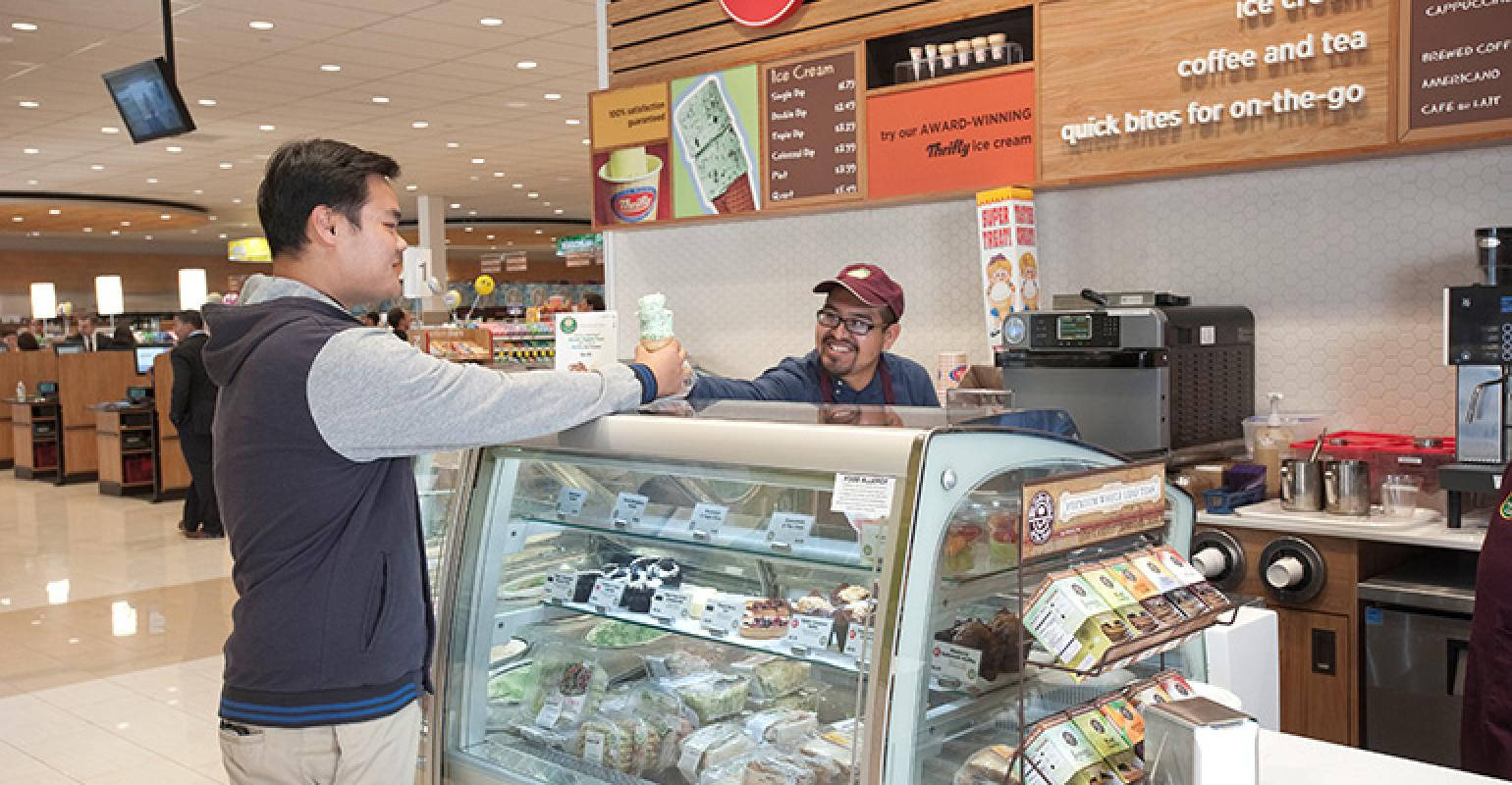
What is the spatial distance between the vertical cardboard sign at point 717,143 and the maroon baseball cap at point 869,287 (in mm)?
2124

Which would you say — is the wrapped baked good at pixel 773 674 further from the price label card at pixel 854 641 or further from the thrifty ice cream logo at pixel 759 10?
the thrifty ice cream logo at pixel 759 10

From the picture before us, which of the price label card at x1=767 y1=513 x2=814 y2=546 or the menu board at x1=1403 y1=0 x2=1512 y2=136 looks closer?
the price label card at x1=767 y1=513 x2=814 y2=546

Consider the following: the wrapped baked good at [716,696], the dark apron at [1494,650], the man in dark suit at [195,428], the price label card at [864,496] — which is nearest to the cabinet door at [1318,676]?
the dark apron at [1494,650]

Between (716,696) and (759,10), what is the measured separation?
3.69 metres

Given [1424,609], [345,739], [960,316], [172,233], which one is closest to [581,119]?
[960,316]

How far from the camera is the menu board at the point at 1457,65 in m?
3.46

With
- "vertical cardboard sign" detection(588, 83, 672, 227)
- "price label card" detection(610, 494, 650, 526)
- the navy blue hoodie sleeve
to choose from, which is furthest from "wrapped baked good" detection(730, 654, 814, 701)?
"vertical cardboard sign" detection(588, 83, 672, 227)

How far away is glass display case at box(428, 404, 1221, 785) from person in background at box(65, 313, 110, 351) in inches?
517

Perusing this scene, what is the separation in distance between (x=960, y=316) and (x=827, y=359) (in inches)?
68.9

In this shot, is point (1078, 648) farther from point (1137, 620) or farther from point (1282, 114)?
point (1282, 114)

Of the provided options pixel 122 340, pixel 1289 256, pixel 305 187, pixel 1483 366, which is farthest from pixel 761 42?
pixel 122 340

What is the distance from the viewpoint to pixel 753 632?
6.84 feet

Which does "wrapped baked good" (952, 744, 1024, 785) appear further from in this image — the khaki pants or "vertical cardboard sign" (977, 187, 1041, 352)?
"vertical cardboard sign" (977, 187, 1041, 352)

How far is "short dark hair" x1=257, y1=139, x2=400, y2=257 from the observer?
188 cm
